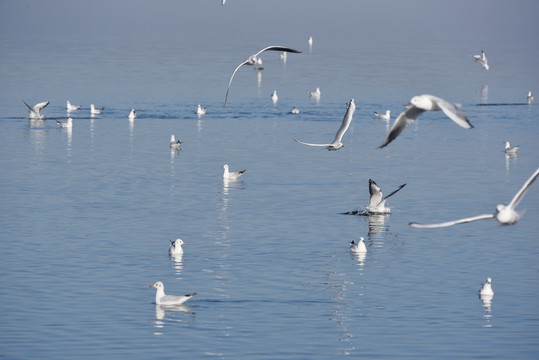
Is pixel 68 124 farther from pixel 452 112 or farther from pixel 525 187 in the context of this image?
pixel 525 187

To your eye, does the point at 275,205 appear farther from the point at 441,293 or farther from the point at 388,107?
the point at 388,107

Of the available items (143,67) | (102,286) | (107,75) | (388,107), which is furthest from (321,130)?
(143,67)

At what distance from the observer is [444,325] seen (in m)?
29.4

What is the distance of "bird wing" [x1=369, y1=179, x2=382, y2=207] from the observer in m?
41.7

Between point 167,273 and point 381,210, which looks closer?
point 167,273

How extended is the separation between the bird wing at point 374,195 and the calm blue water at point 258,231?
680 millimetres

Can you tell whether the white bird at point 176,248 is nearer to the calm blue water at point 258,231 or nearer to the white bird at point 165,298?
the calm blue water at point 258,231

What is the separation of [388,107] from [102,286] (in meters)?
46.2

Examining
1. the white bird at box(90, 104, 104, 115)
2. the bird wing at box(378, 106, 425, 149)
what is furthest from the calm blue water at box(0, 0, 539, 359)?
the bird wing at box(378, 106, 425, 149)

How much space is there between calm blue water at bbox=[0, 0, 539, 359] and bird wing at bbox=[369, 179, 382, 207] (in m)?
0.68

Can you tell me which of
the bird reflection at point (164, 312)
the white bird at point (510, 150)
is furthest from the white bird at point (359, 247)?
the white bird at point (510, 150)

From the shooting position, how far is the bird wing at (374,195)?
1642 inches

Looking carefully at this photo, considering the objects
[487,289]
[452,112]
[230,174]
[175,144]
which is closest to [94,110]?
[175,144]

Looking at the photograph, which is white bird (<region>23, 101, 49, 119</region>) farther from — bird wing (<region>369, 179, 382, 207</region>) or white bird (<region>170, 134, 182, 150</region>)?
bird wing (<region>369, 179, 382, 207</region>)
